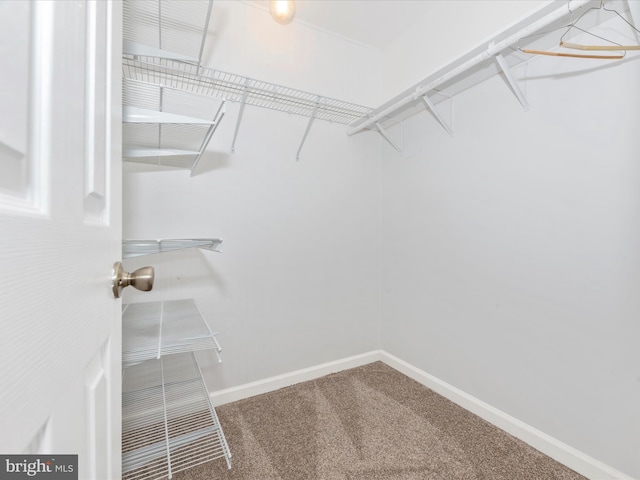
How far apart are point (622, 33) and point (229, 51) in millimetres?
1905

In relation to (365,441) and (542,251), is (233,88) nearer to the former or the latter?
(542,251)

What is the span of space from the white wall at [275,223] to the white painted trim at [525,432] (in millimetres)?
587

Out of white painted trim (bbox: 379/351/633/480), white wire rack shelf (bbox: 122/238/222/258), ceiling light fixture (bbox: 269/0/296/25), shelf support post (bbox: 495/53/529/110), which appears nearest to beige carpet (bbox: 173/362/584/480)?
white painted trim (bbox: 379/351/633/480)

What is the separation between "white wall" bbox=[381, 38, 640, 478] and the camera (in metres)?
1.16

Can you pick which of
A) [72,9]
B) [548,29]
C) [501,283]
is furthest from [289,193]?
[72,9]

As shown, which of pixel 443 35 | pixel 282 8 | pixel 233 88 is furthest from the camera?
pixel 443 35

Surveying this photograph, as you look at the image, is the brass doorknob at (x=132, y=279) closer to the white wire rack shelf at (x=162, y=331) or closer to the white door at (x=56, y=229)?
the white door at (x=56, y=229)

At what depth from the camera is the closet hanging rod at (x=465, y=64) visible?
3.63 feet

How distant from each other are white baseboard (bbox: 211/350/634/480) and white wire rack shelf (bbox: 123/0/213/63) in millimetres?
1917

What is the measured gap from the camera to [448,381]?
1.84 m

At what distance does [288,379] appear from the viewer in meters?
2.00

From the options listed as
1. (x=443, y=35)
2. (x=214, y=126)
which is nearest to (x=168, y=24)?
(x=214, y=126)

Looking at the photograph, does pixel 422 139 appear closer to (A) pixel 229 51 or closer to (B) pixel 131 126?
Result: (A) pixel 229 51

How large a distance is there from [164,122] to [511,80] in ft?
5.19
